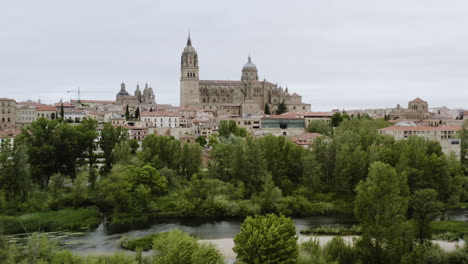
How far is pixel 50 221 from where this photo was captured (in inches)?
832

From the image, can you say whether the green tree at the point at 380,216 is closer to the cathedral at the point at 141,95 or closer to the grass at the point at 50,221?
the grass at the point at 50,221

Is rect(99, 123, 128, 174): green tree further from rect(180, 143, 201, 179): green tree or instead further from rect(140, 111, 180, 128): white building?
rect(140, 111, 180, 128): white building

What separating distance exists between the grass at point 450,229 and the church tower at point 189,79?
1867 inches

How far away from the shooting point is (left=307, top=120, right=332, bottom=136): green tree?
4522 centimetres

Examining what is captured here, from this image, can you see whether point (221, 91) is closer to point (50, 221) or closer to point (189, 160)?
point (189, 160)

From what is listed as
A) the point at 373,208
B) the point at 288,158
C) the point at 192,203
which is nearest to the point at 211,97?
the point at 288,158

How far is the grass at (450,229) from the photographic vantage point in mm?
18531

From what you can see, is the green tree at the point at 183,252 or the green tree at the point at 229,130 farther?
the green tree at the point at 229,130

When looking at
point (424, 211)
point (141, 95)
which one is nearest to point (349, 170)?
point (424, 211)

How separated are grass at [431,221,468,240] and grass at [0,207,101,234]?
46.1 feet

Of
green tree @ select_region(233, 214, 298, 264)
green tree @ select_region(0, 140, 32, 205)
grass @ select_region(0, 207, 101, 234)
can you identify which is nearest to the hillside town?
green tree @ select_region(0, 140, 32, 205)

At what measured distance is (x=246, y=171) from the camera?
2631cm

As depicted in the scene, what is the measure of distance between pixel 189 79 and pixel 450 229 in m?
50.2

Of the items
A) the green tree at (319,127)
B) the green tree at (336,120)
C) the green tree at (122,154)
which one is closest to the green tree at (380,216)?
the green tree at (122,154)
